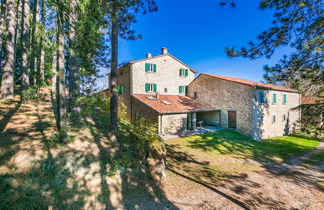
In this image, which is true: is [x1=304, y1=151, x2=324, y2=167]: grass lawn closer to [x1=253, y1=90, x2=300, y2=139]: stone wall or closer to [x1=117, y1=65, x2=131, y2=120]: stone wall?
Result: [x1=253, y1=90, x2=300, y2=139]: stone wall

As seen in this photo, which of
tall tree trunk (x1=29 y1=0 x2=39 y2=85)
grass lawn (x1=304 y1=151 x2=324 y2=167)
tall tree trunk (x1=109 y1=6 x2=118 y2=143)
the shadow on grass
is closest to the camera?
tall tree trunk (x1=29 y1=0 x2=39 y2=85)

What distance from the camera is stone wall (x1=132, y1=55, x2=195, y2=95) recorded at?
696 inches

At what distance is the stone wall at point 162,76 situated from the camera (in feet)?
58.0

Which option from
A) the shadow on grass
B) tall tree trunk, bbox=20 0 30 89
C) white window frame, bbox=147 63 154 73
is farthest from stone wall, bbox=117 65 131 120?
tall tree trunk, bbox=20 0 30 89

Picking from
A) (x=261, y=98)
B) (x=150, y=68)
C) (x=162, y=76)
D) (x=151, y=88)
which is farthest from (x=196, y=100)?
(x=150, y=68)

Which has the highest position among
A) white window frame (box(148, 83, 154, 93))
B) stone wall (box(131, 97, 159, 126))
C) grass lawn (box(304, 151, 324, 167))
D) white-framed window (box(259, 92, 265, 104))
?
white window frame (box(148, 83, 154, 93))

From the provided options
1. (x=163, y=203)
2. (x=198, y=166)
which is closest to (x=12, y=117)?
(x=163, y=203)

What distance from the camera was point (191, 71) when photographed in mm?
22281

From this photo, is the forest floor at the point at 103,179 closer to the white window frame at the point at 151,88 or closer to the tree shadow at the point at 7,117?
the tree shadow at the point at 7,117

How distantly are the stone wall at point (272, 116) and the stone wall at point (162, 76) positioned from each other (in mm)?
9544

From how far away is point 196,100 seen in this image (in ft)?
67.5

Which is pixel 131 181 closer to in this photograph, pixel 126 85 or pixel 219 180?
pixel 219 180

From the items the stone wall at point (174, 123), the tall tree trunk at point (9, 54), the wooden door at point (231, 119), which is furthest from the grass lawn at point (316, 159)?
the tall tree trunk at point (9, 54)

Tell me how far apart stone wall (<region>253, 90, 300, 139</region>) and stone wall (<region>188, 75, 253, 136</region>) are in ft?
2.43
